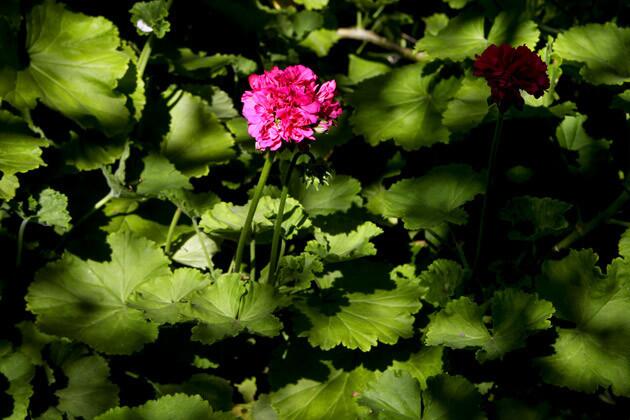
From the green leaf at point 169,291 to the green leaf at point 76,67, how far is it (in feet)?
2.24

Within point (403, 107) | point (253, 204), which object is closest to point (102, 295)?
point (253, 204)

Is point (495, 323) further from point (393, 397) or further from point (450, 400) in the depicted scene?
point (393, 397)

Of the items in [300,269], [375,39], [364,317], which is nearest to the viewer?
[300,269]

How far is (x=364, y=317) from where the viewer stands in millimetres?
2416

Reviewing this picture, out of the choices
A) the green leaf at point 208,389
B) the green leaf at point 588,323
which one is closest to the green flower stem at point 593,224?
the green leaf at point 588,323

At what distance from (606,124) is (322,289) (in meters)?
1.60

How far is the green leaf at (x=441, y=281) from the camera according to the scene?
2.43 metres

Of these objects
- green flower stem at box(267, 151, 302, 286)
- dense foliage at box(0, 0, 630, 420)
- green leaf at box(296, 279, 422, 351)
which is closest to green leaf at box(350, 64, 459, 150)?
dense foliage at box(0, 0, 630, 420)

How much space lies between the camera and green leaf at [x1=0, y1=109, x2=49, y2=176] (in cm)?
233

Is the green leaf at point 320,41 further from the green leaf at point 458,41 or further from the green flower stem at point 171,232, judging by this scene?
the green flower stem at point 171,232

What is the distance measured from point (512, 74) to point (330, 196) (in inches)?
35.3

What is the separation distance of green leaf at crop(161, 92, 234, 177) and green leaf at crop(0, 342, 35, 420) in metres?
1.04

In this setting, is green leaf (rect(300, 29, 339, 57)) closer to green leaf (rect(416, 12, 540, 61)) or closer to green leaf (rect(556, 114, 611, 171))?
green leaf (rect(416, 12, 540, 61))

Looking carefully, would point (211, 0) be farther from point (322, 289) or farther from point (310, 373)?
point (310, 373)
